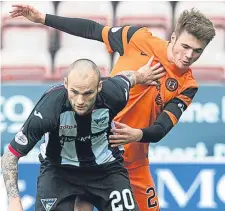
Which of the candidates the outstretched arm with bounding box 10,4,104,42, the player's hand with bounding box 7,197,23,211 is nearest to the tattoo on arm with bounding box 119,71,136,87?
the outstretched arm with bounding box 10,4,104,42

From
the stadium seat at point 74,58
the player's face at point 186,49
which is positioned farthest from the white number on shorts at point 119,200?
the stadium seat at point 74,58

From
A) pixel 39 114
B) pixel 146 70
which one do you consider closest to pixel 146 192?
pixel 146 70

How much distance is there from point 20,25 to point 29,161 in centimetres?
172

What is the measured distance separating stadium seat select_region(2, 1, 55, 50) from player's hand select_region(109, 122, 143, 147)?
9.54ft

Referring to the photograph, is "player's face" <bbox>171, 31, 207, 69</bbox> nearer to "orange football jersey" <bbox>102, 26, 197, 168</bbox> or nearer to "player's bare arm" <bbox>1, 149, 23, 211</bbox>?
"orange football jersey" <bbox>102, 26, 197, 168</bbox>

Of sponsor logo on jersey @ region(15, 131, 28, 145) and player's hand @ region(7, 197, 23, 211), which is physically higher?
sponsor logo on jersey @ region(15, 131, 28, 145)

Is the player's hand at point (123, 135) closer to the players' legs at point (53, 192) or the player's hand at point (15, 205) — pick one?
the players' legs at point (53, 192)

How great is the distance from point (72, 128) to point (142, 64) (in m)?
0.75

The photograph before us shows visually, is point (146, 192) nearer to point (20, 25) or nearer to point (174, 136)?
point (174, 136)

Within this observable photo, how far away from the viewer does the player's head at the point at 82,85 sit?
3.82 metres

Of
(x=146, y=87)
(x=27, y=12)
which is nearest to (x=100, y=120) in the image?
(x=146, y=87)

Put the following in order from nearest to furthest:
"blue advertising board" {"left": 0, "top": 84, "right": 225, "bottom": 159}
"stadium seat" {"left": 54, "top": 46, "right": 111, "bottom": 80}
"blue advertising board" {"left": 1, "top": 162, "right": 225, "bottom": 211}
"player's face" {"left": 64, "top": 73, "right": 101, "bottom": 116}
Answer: "player's face" {"left": 64, "top": 73, "right": 101, "bottom": 116}
"blue advertising board" {"left": 1, "top": 162, "right": 225, "bottom": 211}
"blue advertising board" {"left": 0, "top": 84, "right": 225, "bottom": 159}
"stadium seat" {"left": 54, "top": 46, "right": 111, "bottom": 80}

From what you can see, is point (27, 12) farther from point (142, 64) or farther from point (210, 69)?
point (210, 69)

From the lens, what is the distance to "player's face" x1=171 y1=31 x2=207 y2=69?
439 cm
